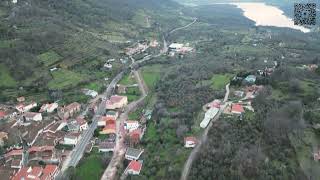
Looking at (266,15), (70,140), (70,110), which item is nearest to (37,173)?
(70,140)

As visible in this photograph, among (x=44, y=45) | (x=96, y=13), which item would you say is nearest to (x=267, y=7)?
(x=96, y=13)

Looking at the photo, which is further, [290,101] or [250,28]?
[250,28]

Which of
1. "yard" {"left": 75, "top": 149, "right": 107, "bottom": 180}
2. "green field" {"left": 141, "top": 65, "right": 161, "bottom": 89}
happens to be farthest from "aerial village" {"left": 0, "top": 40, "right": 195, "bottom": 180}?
"green field" {"left": 141, "top": 65, "right": 161, "bottom": 89}

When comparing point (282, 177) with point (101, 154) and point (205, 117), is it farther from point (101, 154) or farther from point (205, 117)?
point (101, 154)

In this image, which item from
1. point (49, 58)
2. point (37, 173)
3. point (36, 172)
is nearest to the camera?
point (37, 173)

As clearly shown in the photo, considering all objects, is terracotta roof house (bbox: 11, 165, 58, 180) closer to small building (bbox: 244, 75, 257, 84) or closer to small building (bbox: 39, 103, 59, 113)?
small building (bbox: 39, 103, 59, 113)

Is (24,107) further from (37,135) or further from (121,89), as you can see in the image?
(121,89)
